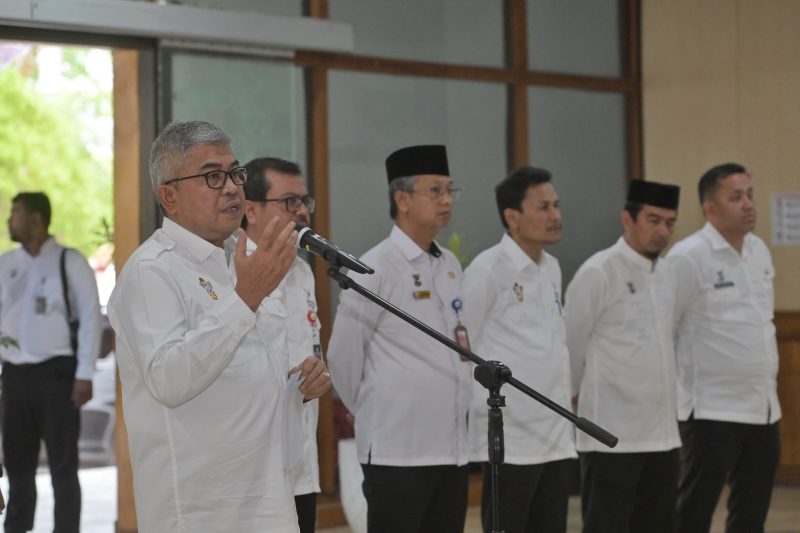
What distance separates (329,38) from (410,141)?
2.80 feet

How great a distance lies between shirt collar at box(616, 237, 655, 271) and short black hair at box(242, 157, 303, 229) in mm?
1617

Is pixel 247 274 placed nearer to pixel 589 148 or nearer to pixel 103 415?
pixel 589 148

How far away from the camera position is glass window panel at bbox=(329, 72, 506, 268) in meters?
6.52

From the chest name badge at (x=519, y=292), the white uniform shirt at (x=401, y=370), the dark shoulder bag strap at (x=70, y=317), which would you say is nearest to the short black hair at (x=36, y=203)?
the dark shoulder bag strap at (x=70, y=317)

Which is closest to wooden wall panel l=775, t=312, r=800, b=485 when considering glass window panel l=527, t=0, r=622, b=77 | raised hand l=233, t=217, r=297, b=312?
glass window panel l=527, t=0, r=622, b=77

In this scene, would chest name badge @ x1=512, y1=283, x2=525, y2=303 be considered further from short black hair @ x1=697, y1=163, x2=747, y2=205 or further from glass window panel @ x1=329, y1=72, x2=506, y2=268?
glass window panel @ x1=329, y1=72, x2=506, y2=268

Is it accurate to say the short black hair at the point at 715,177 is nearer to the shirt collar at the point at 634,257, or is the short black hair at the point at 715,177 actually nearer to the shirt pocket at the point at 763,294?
the shirt pocket at the point at 763,294

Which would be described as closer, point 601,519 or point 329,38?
point 601,519

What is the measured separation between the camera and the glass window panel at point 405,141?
6.52 m

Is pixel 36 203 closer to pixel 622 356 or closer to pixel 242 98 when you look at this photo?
pixel 242 98

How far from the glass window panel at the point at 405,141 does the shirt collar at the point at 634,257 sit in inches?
83.3

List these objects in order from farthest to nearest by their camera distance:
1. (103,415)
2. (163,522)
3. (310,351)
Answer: (103,415) → (310,351) → (163,522)

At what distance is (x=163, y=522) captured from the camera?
2455 mm

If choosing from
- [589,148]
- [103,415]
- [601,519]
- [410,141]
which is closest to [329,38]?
[410,141]
